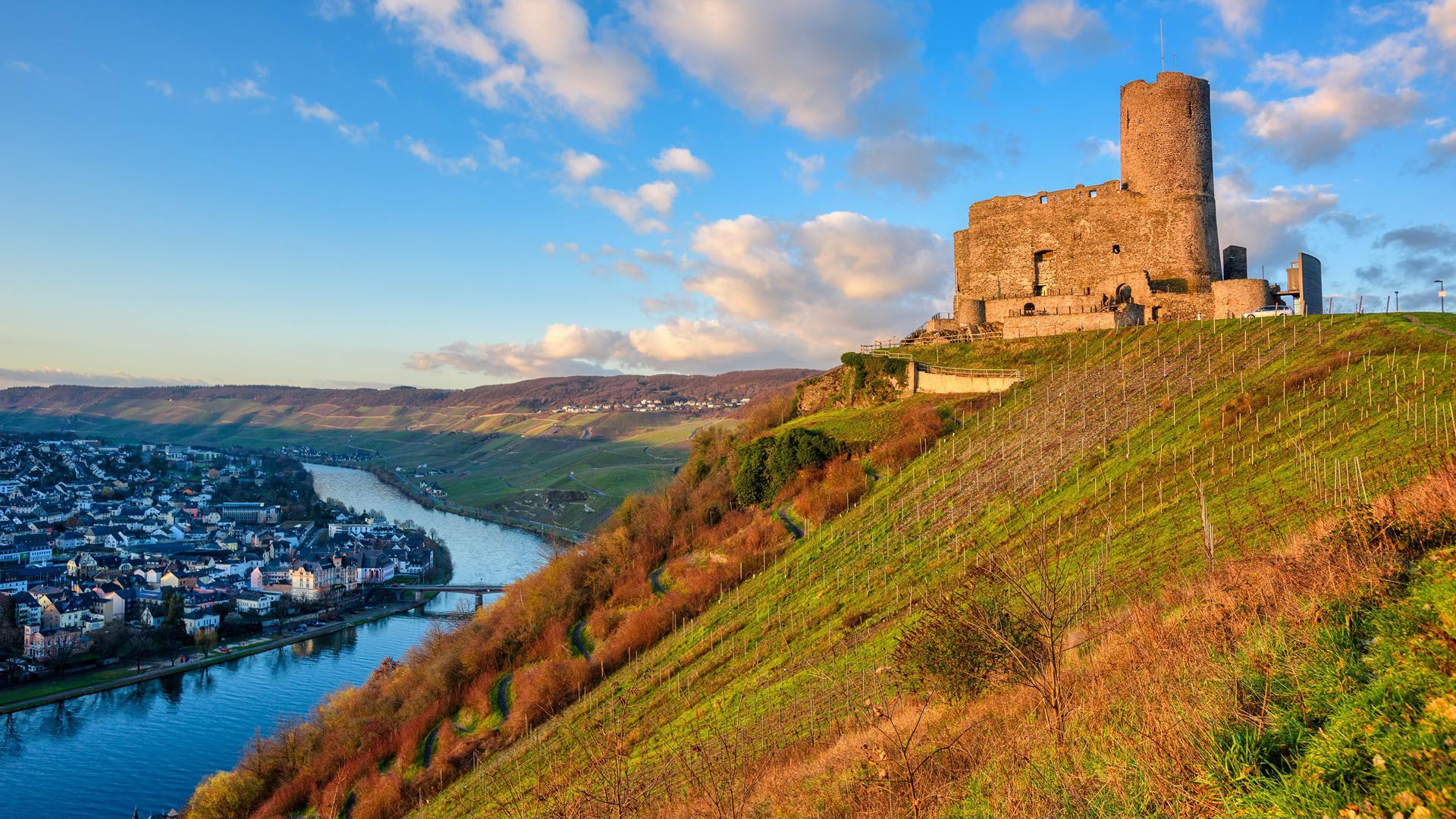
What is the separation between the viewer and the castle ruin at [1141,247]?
3328 cm

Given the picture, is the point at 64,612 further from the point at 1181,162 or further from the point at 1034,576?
the point at 1181,162

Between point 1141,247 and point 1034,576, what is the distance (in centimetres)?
2560

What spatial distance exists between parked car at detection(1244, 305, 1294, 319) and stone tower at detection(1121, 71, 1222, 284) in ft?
9.94

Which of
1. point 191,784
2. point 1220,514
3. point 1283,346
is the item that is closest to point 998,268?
point 1283,346

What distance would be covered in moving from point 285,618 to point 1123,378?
68.4 meters

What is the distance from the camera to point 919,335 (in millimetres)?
39906

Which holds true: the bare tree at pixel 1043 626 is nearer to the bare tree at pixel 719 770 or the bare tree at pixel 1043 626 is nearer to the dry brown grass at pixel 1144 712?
the dry brown grass at pixel 1144 712

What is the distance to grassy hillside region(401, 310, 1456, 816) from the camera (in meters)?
6.16

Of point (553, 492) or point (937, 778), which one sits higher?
point (937, 778)

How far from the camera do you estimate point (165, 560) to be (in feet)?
283

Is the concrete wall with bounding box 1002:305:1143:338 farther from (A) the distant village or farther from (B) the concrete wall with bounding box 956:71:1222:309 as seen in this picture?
(A) the distant village

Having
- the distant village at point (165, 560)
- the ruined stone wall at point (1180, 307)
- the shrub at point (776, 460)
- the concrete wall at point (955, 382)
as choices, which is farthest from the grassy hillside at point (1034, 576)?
the distant village at point (165, 560)

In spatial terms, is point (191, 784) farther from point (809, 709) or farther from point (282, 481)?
point (282, 481)

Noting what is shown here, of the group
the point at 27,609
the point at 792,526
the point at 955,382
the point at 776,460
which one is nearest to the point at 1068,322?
the point at 955,382
